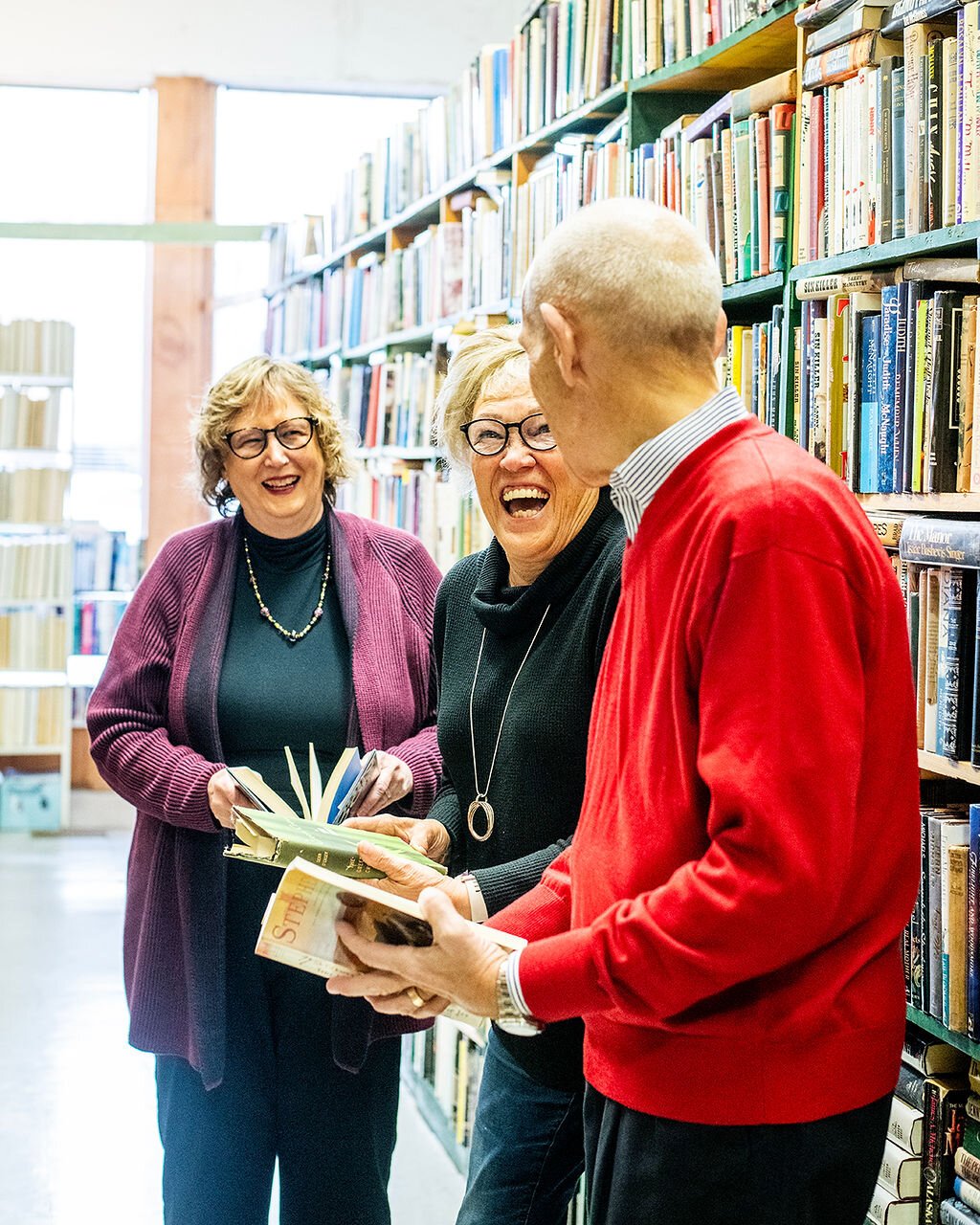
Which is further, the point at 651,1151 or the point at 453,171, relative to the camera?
the point at 453,171

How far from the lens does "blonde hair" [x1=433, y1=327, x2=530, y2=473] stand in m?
1.84

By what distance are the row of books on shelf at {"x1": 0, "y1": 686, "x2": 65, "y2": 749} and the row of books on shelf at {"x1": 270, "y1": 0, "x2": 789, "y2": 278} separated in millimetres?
2746

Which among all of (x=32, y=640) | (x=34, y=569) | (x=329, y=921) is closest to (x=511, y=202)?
(x=329, y=921)

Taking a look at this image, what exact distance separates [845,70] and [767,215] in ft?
0.99

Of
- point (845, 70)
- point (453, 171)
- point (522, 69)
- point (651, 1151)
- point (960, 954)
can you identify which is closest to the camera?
point (651, 1151)

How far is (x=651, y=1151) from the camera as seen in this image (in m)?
1.15

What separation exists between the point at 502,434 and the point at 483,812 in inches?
19.4

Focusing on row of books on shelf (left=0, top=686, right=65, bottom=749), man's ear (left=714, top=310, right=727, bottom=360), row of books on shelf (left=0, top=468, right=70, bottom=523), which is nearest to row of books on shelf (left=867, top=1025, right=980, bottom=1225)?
man's ear (left=714, top=310, right=727, bottom=360)

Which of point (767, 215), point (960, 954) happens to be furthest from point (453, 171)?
point (960, 954)

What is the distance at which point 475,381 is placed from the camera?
1871 millimetres

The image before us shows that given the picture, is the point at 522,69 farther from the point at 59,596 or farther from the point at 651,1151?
the point at 59,596

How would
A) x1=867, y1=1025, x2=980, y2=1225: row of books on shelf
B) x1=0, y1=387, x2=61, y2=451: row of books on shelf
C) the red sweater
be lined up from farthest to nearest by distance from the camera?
x1=0, y1=387, x2=61, y2=451: row of books on shelf, x1=867, y1=1025, x2=980, y2=1225: row of books on shelf, the red sweater

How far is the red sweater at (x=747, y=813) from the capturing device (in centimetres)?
101

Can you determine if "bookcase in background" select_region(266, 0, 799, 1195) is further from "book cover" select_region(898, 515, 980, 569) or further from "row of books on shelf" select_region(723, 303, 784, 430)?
"book cover" select_region(898, 515, 980, 569)
